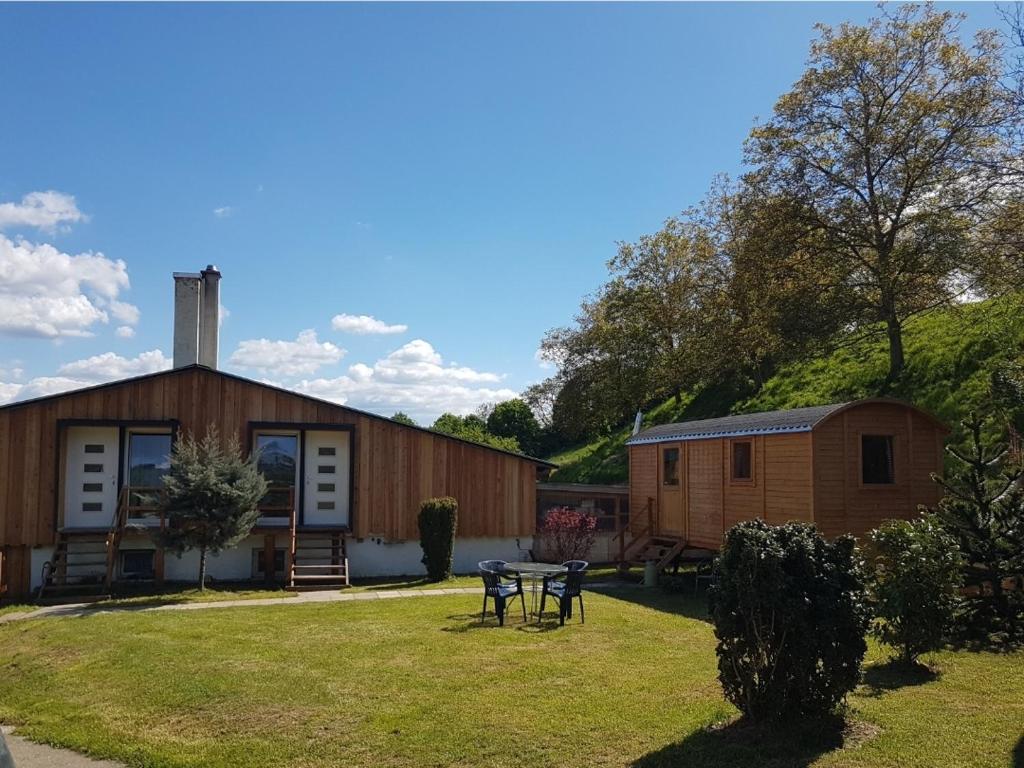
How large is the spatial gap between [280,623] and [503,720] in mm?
6072

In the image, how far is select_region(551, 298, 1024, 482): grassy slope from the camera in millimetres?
19172

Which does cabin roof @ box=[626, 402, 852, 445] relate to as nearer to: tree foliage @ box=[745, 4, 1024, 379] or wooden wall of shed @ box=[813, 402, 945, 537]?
wooden wall of shed @ box=[813, 402, 945, 537]

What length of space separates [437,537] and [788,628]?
12.1 metres

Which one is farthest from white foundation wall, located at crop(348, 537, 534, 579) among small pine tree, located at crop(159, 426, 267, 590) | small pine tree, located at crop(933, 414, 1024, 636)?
small pine tree, located at crop(933, 414, 1024, 636)

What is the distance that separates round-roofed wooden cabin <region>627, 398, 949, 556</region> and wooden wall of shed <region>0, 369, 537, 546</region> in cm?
566

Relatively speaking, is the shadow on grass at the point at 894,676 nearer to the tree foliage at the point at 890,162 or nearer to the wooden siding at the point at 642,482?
the wooden siding at the point at 642,482

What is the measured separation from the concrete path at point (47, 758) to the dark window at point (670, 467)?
1312cm

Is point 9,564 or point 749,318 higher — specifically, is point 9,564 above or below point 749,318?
below

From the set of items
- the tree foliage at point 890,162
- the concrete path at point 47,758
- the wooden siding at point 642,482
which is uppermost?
the tree foliage at point 890,162

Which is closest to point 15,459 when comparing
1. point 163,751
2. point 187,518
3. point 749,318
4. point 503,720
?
point 187,518

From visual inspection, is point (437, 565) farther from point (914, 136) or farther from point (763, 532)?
point (914, 136)

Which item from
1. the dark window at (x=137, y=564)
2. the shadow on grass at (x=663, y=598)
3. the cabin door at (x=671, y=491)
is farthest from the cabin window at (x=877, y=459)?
the dark window at (x=137, y=564)

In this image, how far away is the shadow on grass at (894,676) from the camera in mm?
7255

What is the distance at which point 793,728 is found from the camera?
5.88 metres
